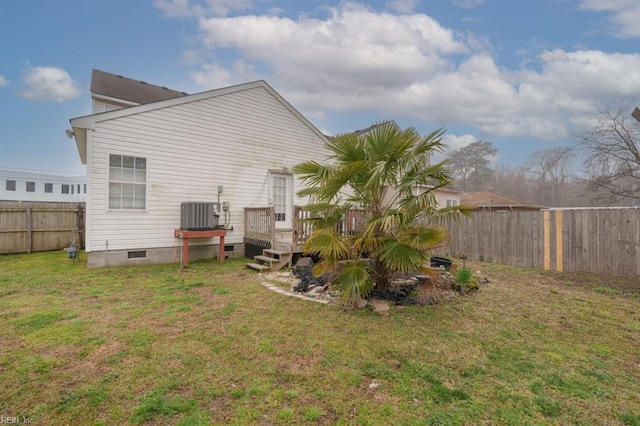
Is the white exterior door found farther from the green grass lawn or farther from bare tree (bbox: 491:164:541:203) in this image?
bare tree (bbox: 491:164:541:203)

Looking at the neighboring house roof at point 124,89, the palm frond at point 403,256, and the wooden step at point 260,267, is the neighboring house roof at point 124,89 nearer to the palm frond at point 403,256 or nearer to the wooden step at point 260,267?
the wooden step at point 260,267

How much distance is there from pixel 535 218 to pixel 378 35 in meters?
8.34

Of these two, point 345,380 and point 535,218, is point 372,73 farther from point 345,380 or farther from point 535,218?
point 345,380

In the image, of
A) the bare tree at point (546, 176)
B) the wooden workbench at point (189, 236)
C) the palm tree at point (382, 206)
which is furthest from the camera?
the bare tree at point (546, 176)

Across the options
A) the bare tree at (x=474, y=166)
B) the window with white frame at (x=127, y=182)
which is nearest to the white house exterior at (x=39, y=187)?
the window with white frame at (x=127, y=182)

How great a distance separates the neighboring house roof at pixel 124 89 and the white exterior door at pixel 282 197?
5703mm

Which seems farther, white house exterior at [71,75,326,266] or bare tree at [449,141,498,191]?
bare tree at [449,141,498,191]

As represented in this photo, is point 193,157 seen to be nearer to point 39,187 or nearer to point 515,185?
point 39,187

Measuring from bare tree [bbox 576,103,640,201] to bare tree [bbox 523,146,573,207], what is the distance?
19.9 m

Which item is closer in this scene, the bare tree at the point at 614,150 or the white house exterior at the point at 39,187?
the bare tree at the point at 614,150

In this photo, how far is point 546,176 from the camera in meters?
30.6

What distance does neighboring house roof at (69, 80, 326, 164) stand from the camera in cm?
704

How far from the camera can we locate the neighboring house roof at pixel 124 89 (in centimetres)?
1129

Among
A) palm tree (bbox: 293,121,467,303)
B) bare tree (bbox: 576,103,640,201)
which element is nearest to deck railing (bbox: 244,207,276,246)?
palm tree (bbox: 293,121,467,303)
